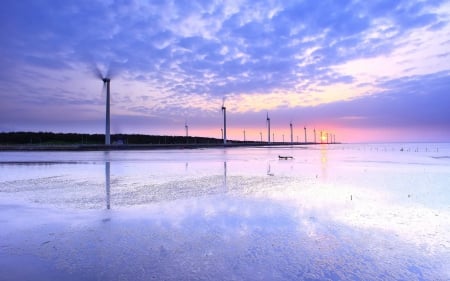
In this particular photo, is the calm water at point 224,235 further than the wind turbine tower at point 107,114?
No

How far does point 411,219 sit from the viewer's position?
8102 millimetres

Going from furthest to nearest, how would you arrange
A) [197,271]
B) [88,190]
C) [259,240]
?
[88,190], [259,240], [197,271]

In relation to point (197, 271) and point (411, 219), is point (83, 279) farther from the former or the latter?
point (411, 219)

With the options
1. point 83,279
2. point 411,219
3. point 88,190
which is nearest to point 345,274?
point 83,279

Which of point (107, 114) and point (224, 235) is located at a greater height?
point (107, 114)

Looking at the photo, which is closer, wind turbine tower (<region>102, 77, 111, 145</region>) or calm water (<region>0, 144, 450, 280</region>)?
calm water (<region>0, 144, 450, 280</region>)

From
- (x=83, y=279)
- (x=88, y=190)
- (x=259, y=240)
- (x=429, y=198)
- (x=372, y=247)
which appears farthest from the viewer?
(x=88, y=190)

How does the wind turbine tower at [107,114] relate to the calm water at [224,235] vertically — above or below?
above

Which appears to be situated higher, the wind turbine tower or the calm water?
the wind turbine tower

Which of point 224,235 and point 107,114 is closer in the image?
point 224,235

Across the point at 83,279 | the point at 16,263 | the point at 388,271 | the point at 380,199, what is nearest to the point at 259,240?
the point at 388,271

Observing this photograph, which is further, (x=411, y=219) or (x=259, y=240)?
(x=411, y=219)

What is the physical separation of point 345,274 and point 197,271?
198cm

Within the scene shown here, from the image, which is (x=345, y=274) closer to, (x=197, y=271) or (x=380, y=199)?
(x=197, y=271)
